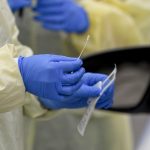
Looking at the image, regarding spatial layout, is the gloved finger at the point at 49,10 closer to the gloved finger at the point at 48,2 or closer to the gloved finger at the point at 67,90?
the gloved finger at the point at 48,2

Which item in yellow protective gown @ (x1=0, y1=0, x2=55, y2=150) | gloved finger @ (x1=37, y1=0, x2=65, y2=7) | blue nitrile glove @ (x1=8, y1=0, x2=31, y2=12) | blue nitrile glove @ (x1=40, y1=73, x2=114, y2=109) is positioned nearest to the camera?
yellow protective gown @ (x1=0, y1=0, x2=55, y2=150)

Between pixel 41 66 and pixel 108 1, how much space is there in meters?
0.79

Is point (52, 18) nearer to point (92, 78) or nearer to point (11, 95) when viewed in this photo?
point (92, 78)

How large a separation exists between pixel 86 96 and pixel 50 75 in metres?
0.13

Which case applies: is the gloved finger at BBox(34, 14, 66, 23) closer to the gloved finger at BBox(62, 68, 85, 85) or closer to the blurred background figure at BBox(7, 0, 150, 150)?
the blurred background figure at BBox(7, 0, 150, 150)

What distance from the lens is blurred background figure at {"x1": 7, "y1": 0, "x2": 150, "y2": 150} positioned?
1144 mm

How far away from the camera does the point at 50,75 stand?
64 centimetres

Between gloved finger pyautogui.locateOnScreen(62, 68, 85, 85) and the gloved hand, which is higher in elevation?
gloved finger pyautogui.locateOnScreen(62, 68, 85, 85)

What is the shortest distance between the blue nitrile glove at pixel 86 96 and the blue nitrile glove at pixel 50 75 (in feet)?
0.16

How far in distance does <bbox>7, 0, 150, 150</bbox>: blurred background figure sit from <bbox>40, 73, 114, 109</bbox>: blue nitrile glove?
0.27 metres

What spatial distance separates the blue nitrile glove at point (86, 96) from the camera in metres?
0.73

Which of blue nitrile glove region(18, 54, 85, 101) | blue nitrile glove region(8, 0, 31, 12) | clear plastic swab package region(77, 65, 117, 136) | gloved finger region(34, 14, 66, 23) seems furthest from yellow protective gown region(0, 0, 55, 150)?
gloved finger region(34, 14, 66, 23)

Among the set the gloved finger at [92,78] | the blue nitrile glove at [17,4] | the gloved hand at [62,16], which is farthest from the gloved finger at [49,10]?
the gloved finger at [92,78]

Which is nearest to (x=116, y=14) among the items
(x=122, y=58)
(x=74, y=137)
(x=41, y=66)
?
(x=122, y=58)
